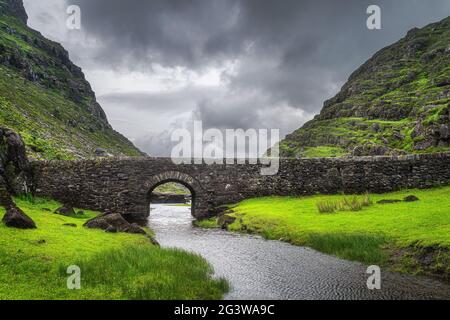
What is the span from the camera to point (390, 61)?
554 feet

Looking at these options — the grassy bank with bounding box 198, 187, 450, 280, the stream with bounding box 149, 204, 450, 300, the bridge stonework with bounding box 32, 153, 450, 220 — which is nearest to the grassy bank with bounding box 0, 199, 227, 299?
the stream with bounding box 149, 204, 450, 300

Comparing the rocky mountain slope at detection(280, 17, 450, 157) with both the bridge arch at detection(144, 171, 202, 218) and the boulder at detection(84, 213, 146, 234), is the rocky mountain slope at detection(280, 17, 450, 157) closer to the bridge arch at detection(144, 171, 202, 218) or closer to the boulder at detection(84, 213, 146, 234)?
the bridge arch at detection(144, 171, 202, 218)

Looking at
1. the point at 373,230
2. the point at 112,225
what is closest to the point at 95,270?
the point at 112,225

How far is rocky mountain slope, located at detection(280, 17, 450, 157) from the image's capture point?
97500mm

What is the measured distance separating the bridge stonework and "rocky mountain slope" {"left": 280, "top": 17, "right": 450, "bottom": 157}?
1988cm

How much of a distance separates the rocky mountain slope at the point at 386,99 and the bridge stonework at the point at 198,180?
1988 centimetres

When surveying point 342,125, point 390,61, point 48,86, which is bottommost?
point 342,125

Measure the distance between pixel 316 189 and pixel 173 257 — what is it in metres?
23.6

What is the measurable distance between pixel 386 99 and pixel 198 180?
10486 cm

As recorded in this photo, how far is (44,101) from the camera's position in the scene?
13825 cm
